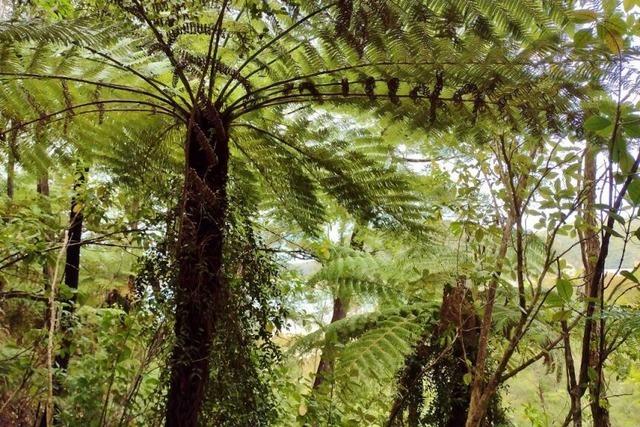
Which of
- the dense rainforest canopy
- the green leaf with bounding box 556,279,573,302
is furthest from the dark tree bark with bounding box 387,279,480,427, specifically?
the green leaf with bounding box 556,279,573,302

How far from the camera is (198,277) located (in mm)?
1235

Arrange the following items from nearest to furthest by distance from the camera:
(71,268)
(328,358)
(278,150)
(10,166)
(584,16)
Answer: (584,16)
(278,150)
(328,358)
(71,268)
(10,166)

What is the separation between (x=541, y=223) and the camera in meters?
1.63

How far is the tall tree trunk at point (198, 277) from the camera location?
1.20m

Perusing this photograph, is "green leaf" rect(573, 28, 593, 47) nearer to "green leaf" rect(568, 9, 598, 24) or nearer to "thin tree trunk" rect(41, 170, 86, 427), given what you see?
"green leaf" rect(568, 9, 598, 24)

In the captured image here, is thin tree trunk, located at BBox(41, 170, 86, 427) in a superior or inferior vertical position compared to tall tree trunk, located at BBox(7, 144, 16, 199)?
inferior

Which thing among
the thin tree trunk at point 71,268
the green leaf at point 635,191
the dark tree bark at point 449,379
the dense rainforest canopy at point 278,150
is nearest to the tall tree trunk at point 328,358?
the dense rainforest canopy at point 278,150

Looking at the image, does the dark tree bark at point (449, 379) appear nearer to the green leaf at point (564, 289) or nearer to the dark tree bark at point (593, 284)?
the dark tree bark at point (593, 284)

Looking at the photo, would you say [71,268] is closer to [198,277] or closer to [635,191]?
[198,277]

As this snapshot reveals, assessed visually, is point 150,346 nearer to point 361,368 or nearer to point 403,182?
point 361,368

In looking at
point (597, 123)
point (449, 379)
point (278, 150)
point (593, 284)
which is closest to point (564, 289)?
point (593, 284)

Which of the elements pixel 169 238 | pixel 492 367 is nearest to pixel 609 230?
pixel 169 238

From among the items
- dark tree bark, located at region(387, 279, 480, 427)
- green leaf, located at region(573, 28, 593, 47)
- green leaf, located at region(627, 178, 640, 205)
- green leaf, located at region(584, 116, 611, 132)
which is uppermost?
green leaf, located at region(573, 28, 593, 47)

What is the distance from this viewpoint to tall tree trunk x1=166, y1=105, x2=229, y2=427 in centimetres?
120
